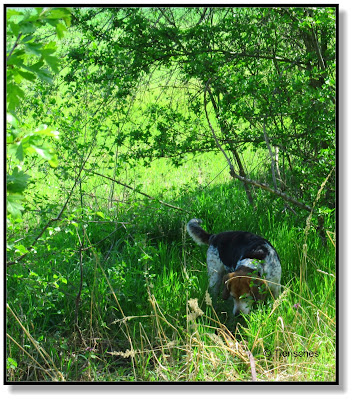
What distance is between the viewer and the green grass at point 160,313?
3.60 meters

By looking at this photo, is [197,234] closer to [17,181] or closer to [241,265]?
[241,265]

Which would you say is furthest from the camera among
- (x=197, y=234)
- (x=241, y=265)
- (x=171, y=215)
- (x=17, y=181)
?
(x=171, y=215)

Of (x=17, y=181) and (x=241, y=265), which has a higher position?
(x=17, y=181)

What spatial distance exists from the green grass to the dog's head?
9 cm

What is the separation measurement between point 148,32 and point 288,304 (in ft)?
9.53

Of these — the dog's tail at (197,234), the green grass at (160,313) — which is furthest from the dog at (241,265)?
the green grass at (160,313)

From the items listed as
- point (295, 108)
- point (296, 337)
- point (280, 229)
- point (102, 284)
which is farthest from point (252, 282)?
point (295, 108)

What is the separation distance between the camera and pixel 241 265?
166 inches

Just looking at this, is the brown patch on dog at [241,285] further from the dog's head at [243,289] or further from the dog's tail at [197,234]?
the dog's tail at [197,234]

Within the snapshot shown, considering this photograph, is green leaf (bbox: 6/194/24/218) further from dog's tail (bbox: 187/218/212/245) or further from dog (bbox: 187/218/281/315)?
dog's tail (bbox: 187/218/212/245)

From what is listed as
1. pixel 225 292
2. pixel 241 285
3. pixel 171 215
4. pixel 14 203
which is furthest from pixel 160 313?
pixel 14 203

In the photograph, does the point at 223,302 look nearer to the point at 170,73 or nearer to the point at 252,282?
the point at 252,282

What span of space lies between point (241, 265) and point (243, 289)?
0.72ft

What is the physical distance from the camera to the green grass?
3596 mm
